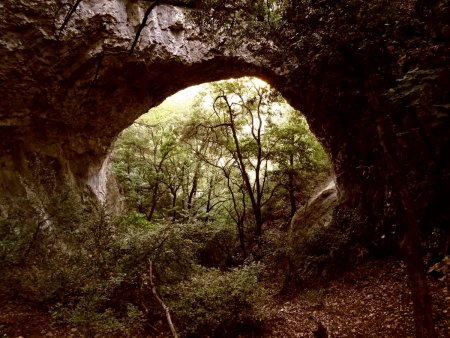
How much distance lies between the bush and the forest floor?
0.67 meters

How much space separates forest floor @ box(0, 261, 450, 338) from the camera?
5754 mm

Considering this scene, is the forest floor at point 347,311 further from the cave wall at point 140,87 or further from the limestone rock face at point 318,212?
the limestone rock face at point 318,212

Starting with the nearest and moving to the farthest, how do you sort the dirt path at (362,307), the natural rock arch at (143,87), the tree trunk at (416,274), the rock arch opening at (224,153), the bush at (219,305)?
the tree trunk at (416,274) < the dirt path at (362,307) < the bush at (219,305) < the natural rock arch at (143,87) < the rock arch opening at (224,153)

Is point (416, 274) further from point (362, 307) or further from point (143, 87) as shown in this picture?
point (143, 87)

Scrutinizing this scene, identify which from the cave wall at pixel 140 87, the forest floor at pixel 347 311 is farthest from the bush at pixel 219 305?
the cave wall at pixel 140 87

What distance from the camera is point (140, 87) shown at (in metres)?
11.2

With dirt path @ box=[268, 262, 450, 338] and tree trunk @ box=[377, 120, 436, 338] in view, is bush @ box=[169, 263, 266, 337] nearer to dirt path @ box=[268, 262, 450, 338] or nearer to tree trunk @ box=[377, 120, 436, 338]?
Result: dirt path @ box=[268, 262, 450, 338]

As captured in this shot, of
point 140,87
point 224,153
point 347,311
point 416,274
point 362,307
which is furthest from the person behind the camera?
point 224,153

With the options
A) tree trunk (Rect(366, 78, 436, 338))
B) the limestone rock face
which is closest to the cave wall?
the limestone rock face

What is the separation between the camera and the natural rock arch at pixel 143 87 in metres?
7.30

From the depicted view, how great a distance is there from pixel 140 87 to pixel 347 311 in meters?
9.66

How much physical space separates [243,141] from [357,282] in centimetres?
850

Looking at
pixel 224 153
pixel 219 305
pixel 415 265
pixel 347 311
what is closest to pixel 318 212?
pixel 347 311

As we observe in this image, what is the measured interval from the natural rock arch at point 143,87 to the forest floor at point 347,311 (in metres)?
1.68
